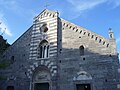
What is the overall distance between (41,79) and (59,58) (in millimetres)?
2838

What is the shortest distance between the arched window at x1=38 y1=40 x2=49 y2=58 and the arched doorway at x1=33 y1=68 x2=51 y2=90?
58.3 inches

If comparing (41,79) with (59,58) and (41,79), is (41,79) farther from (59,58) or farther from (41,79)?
(59,58)

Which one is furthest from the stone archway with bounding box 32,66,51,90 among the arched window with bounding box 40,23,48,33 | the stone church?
the arched window with bounding box 40,23,48,33

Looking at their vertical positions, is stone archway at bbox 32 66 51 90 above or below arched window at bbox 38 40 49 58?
below

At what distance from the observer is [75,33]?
→ 18922 millimetres

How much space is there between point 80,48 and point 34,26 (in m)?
6.34

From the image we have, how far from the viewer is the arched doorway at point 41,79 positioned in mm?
18792

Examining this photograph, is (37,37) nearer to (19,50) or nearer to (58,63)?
(19,50)

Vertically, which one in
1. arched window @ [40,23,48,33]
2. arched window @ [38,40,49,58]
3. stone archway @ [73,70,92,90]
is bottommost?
stone archway @ [73,70,92,90]

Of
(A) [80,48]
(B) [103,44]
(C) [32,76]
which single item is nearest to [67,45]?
(A) [80,48]

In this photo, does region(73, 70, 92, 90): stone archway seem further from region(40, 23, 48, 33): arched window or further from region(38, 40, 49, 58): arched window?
region(40, 23, 48, 33): arched window

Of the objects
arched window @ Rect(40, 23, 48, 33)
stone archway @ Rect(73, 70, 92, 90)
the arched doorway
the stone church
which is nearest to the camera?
the stone church

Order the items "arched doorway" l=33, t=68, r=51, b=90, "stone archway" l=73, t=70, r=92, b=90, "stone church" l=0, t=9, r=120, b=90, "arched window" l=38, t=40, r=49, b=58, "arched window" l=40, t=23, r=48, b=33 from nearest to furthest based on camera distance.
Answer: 1. "stone church" l=0, t=9, r=120, b=90
2. "stone archway" l=73, t=70, r=92, b=90
3. "arched doorway" l=33, t=68, r=51, b=90
4. "arched window" l=38, t=40, r=49, b=58
5. "arched window" l=40, t=23, r=48, b=33

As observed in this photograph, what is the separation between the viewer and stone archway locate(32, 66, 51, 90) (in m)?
18.8
